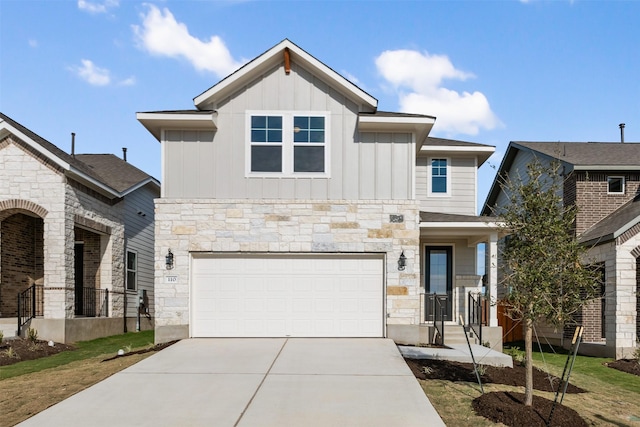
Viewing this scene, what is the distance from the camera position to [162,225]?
43.7ft

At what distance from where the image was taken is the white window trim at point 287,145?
13.4 m

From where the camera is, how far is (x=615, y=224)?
14.4 m

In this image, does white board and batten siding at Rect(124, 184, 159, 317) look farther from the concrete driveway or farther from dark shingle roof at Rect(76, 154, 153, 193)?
the concrete driveway

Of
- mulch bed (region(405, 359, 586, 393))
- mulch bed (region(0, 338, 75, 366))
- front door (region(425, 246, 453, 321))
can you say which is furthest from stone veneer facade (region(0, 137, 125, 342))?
front door (region(425, 246, 453, 321))

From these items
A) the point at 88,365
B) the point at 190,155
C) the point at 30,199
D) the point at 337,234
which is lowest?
the point at 88,365

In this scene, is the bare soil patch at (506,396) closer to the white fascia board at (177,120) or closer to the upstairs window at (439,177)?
the upstairs window at (439,177)

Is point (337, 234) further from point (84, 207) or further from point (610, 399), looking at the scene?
point (84, 207)

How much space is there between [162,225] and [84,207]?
13.4 ft

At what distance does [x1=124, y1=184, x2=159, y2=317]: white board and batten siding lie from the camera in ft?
63.0

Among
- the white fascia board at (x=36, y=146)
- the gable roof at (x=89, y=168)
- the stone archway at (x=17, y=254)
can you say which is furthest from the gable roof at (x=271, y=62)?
the stone archway at (x=17, y=254)

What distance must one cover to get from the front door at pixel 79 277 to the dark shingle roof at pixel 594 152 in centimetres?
1544

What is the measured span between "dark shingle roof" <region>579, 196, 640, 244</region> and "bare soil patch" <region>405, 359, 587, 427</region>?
4.99 metres

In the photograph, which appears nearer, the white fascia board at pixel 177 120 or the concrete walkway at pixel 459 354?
the concrete walkway at pixel 459 354

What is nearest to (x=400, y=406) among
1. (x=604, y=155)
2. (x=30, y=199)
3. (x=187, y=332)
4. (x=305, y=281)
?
(x=305, y=281)
